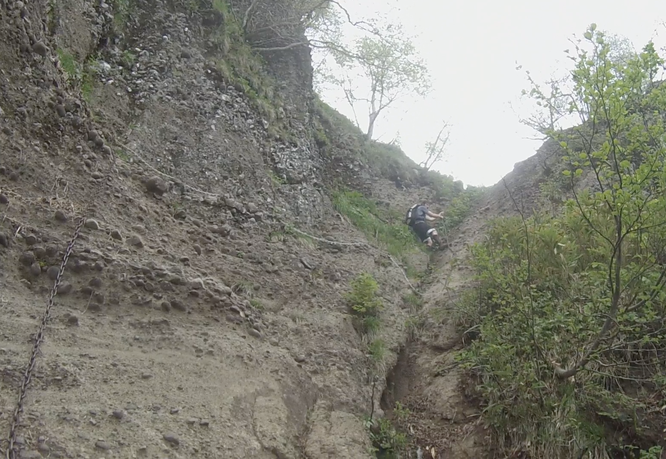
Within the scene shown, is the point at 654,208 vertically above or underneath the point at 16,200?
above

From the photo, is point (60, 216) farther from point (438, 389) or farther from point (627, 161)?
point (627, 161)

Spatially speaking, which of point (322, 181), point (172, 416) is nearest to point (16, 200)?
point (172, 416)

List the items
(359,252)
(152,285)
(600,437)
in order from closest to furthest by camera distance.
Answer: (600,437) < (152,285) < (359,252)

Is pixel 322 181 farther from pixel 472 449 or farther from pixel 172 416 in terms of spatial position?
pixel 172 416

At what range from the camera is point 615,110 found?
4.16 metres

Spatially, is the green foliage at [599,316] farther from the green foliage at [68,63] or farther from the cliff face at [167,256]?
the green foliage at [68,63]

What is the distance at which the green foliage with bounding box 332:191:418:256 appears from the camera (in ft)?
37.4

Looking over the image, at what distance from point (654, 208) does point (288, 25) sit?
9743 millimetres

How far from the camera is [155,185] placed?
7051 millimetres

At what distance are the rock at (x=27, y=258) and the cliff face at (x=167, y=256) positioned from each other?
0.01 m

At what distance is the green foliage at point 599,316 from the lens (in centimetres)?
426

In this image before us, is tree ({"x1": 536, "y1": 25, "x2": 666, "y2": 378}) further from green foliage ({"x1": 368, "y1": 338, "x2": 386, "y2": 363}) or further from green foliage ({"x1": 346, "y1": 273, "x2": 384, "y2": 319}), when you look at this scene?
green foliage ({"x1": 346, "y1": 273, "x2": 384, "y2": 319})

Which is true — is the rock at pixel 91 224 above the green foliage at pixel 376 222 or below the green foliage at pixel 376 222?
below

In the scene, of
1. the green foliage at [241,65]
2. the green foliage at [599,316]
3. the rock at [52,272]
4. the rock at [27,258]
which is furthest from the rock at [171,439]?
the green foliage at [241,65]
